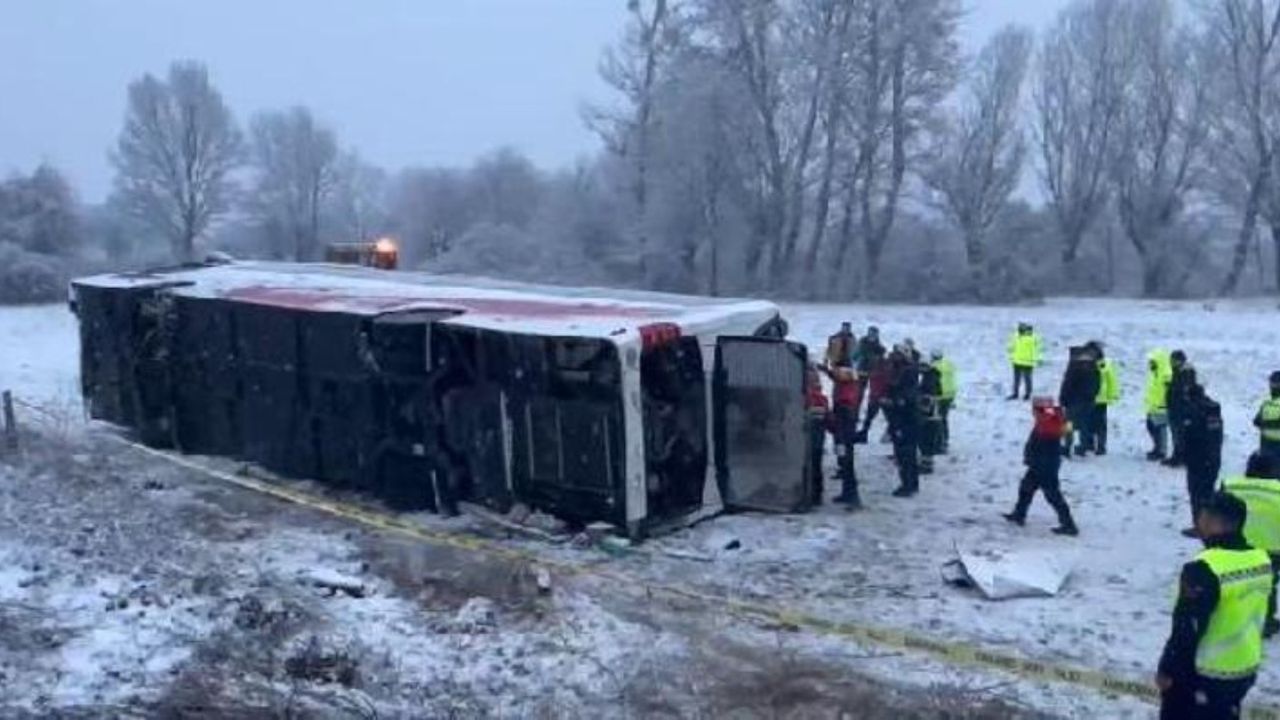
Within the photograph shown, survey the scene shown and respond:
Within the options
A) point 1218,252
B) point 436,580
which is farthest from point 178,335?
point 1218,252

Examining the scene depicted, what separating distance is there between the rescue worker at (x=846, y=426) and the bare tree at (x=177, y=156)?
55.1 m

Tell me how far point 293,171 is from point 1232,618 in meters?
73.0

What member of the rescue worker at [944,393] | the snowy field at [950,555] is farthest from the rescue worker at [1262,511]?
the rescue worker at [944,393]

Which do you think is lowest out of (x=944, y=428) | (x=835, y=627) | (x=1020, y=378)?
(x=835, y=627)

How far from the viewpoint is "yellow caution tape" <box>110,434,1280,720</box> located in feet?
28.0

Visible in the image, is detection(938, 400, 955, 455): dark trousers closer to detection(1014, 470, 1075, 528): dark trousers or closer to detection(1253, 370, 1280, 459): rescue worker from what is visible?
detection(1014, 470, 1075, 528): dark trousers

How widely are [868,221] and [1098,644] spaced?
36056 millimetres

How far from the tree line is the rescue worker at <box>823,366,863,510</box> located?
1170 inches

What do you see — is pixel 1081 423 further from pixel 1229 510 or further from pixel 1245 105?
pixel 1245 105

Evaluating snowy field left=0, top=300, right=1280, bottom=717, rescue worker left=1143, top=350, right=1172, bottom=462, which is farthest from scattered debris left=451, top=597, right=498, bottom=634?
rescue worker left=1143, top=350, right=1172, bottom=462

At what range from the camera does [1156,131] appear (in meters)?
50.9

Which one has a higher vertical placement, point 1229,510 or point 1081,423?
point 1229,510

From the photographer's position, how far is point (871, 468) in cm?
1577

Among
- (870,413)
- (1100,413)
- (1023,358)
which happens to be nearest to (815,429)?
(870,413)
